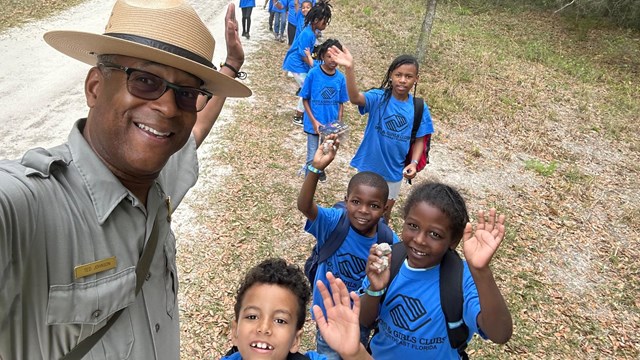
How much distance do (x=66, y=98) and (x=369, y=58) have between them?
7844 mm

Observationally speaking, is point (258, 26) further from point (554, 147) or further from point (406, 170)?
point (406, 170)

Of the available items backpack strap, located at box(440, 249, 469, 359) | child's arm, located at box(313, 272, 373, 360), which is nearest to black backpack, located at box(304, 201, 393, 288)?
backpack strap, located at box(440, 249, 469, 359)

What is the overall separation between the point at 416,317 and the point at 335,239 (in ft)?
2.70

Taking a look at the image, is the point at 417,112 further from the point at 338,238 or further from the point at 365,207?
the point at 338,238

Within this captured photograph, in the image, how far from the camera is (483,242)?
2.08 metres

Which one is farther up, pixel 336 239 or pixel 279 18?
pixel 279 18

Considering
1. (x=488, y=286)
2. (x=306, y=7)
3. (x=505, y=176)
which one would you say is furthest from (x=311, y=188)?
(x=306, y=7)

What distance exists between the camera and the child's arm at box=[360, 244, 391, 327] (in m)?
2.36

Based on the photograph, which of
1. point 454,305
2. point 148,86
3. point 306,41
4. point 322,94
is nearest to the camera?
Answer: point 148,86

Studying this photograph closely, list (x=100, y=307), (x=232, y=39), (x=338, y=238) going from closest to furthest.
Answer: (x=100, y=307) → (x=232, y=39) → (x=338, y=238)

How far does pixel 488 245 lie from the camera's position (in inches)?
80.7

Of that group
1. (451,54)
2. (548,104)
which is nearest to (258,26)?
(451,54)

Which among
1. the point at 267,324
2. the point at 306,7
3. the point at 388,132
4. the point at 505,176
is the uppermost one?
the point at 306,7

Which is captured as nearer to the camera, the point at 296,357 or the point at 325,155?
the point at 296,357
